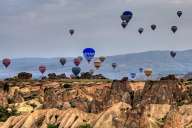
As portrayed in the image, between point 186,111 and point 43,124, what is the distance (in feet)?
109

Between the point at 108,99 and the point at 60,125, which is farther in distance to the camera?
the point at 108,99

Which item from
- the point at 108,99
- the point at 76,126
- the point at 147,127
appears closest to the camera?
the point at 147,127

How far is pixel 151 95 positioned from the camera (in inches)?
7564

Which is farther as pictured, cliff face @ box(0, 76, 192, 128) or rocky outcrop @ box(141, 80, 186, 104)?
rocky outcrop @ box(141, 80, 186, 104)

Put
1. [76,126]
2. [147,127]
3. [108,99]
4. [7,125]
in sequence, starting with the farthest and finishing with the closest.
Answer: [108,99] → [7,125] → [76,126] → [147,127]

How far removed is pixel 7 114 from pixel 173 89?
48990mm

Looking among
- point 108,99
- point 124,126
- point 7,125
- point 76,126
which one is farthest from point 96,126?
point 108,99

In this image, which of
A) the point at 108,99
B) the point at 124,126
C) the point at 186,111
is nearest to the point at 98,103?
the point at 108,99

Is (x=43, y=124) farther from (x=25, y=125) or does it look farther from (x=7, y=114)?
(x=7, y=114)

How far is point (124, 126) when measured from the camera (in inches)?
4877

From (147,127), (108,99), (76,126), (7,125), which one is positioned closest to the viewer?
(147,127)

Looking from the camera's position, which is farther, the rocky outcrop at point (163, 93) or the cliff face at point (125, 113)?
the rocky outcrop at point (163, 93)

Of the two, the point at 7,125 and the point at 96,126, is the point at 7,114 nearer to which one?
the point at 7,125

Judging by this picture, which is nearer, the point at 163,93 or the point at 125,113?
the point at 125,113
